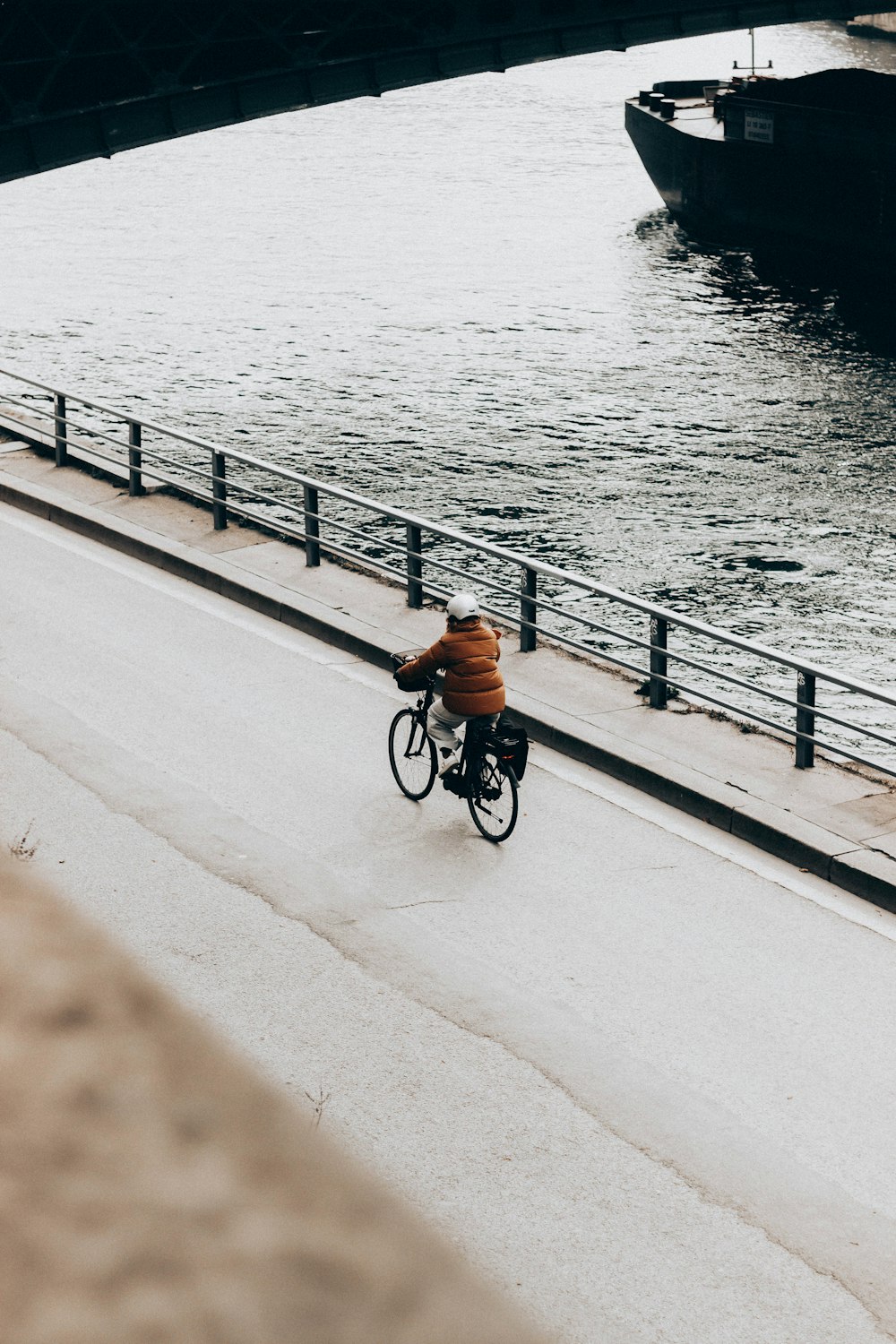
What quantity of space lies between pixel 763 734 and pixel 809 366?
31434 millimetres

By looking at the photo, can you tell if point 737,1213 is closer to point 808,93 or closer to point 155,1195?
point 155,1195

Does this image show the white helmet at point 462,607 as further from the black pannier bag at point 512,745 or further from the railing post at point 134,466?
the railing post at point 134,466

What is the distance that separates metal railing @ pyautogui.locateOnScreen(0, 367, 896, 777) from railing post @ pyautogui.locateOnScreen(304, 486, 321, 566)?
13 mm

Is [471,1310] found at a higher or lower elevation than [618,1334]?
higher

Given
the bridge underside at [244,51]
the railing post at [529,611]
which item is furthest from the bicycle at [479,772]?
the bridge underside at [244,51]

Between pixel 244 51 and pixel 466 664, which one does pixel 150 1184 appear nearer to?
pixel 466 664

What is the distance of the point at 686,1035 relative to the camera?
766 cm

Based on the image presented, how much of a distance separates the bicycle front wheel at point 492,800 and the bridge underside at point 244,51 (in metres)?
26.8

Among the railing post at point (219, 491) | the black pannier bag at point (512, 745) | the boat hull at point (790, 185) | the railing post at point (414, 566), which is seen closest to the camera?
the black pannier bag at point (512, 745)

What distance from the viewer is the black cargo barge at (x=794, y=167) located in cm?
5466

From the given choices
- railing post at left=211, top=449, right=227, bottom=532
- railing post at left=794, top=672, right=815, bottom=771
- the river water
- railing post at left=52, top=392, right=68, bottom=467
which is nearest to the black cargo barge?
the river water

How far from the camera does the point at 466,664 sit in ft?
31.6

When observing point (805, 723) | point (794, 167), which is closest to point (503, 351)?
point (794, 167)

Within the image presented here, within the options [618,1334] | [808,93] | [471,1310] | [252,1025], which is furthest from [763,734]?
[808,93]
